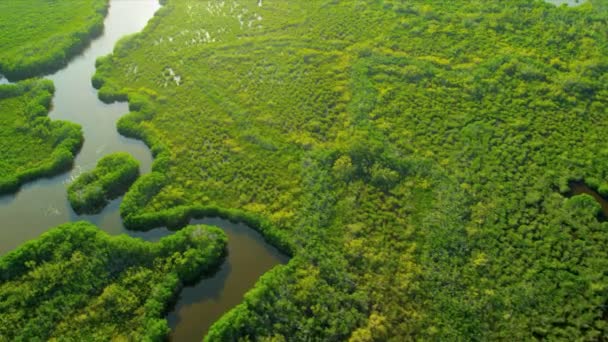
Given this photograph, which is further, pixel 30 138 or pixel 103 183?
pixel 30 138

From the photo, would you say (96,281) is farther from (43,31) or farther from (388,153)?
(43,31)

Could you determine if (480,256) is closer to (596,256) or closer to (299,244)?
(596,256)

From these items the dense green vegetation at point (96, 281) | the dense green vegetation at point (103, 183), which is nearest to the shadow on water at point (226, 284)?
the dense green vegetation at point (96, 281)

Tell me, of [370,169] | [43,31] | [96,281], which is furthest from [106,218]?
[43,31]

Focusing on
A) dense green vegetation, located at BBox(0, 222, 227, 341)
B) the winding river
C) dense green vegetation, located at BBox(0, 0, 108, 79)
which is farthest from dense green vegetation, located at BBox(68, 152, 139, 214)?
dense green vegetation, located at BBox(0, 0, 108, 79)

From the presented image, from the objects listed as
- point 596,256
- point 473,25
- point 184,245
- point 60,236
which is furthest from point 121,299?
point 473,25
